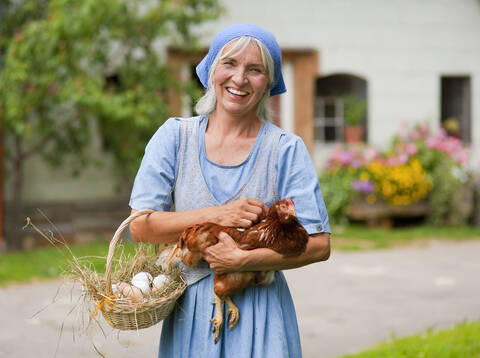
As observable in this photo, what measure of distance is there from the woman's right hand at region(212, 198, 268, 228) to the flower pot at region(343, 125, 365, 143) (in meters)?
9.37

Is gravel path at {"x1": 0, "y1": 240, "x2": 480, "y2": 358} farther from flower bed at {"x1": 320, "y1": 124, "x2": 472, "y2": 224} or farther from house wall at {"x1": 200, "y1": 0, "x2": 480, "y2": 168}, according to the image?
house wall at {"x1": 200, "y1": 0, "x2": 480, "y2": 168}


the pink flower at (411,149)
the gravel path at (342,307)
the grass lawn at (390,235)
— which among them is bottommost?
the grass lawn at (390,235)

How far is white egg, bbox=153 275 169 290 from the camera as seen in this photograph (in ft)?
6.39

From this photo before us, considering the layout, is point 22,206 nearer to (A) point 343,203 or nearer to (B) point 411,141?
(A) point 343,203

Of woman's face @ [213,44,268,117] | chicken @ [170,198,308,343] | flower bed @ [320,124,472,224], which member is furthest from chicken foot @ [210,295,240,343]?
flower bed @ [320,124,472,224]

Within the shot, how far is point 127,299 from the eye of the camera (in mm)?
1845

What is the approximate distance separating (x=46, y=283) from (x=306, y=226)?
5091mm

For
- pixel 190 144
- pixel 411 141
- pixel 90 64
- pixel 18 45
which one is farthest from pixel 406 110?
pixel 190 144

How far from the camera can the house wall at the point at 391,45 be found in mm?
10656

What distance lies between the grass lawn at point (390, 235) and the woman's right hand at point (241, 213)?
6.48 m

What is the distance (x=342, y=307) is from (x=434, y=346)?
1.37 meters

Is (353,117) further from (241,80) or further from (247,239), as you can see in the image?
(247,239)

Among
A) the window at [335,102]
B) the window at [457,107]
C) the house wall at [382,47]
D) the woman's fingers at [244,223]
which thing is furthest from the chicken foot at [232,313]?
the window at [457,107]

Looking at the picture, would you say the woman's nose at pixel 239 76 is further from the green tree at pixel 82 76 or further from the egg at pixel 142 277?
the green tree at pixel 82 76
